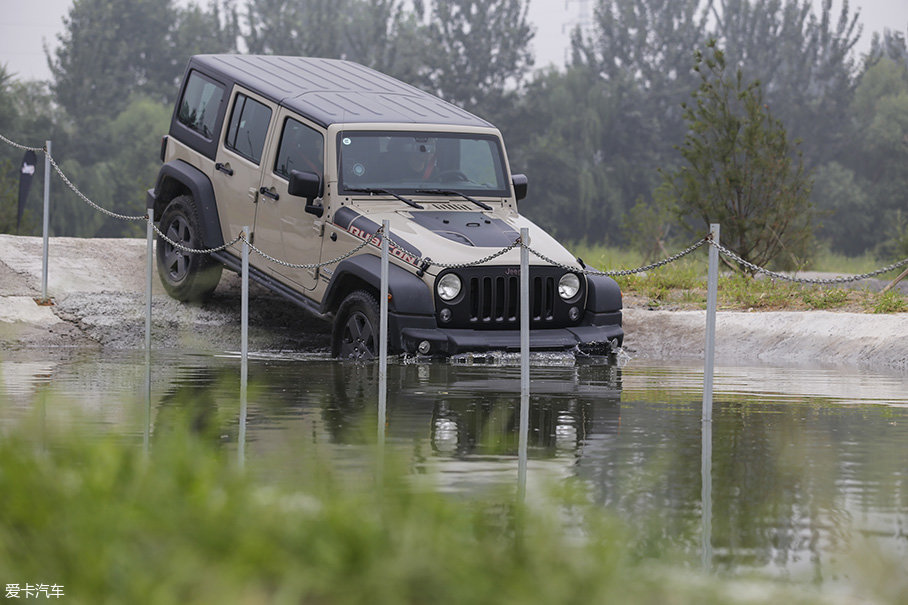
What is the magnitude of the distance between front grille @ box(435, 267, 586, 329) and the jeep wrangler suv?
1cm

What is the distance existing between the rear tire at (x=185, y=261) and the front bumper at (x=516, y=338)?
3.77 m

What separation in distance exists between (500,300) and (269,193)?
106 inches

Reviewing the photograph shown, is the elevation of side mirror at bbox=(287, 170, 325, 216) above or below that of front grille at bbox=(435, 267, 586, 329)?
above

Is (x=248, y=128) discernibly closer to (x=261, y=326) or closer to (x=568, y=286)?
(x=261, y=326)

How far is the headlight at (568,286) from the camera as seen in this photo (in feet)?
44.2

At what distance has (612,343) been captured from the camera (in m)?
13.6

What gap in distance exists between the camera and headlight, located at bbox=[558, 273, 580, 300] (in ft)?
44.2

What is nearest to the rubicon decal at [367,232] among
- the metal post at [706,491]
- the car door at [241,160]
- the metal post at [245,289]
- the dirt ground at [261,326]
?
the metal post at [245,289]

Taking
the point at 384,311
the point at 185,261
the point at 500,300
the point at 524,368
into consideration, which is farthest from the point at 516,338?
the point at 185,261

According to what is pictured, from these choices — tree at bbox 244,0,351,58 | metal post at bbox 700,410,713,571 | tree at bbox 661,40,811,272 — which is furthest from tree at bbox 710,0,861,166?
metal post at bbox 700,410,713,571

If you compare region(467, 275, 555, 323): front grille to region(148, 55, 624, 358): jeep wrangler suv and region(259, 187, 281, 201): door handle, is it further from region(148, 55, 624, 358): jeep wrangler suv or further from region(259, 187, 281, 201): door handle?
region(259, 187, 281, 201): door handle

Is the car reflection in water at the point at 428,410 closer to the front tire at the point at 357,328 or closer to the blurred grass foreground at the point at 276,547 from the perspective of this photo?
the front tire at the point at 357,328

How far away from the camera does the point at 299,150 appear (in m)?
14.1

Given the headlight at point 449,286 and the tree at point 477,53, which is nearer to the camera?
the headlight at point 449,286
